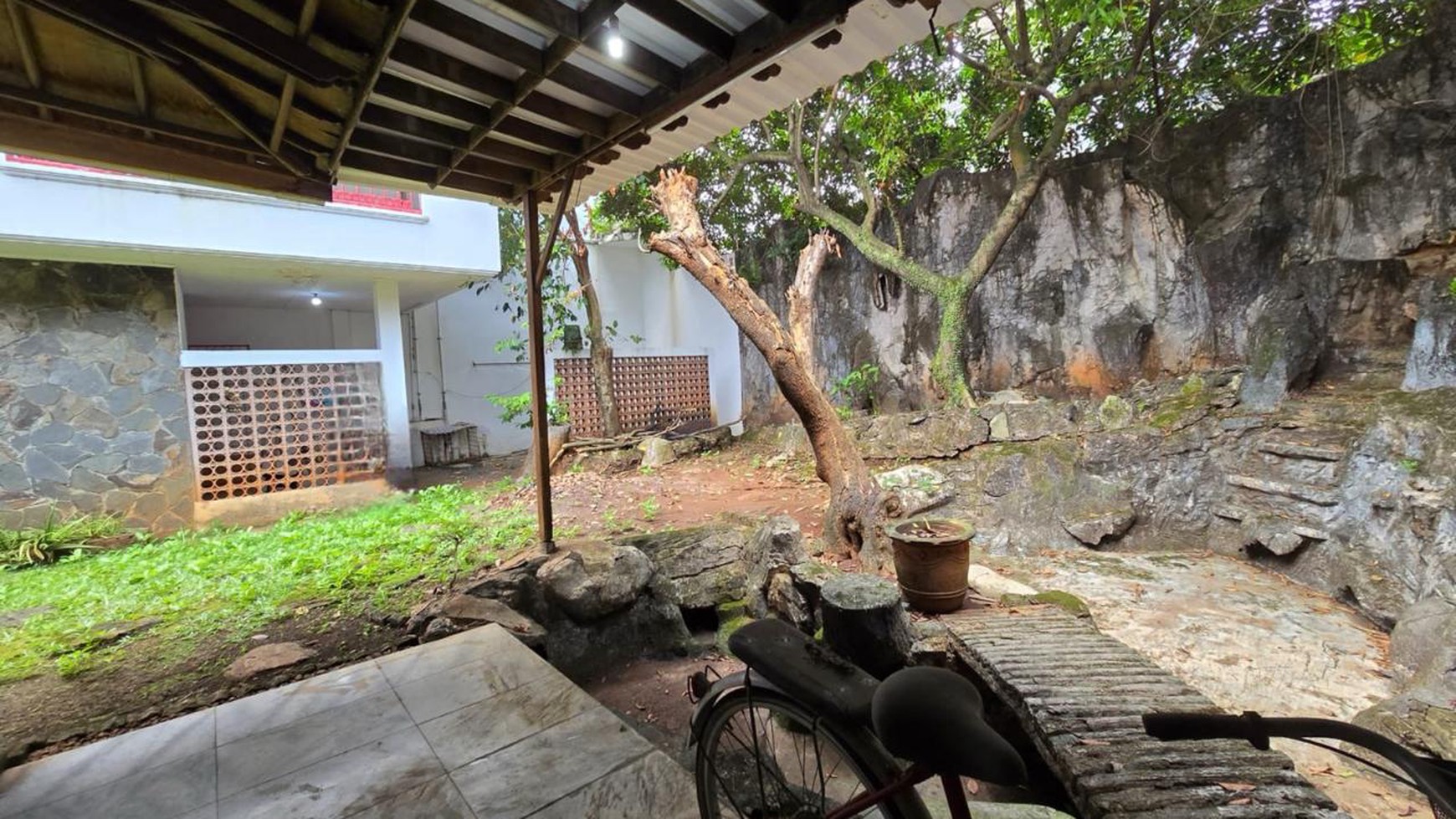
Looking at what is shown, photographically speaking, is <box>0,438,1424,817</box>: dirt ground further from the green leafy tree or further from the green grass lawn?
the green leafy tree

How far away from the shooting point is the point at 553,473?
7699 mm

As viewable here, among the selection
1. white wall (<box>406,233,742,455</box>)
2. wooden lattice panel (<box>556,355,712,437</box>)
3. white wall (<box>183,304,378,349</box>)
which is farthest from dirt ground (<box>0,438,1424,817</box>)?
white wall (<box>183,304,378,349</box>)

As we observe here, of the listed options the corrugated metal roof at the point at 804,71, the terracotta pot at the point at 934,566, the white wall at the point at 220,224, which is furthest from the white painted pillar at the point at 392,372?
the terracotta pot at the point at 934,566

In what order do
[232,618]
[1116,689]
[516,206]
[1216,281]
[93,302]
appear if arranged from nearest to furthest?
[1116,689] < [232,618] < [516,206] < [93,302] < [1216,281]

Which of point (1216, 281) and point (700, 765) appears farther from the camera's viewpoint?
point (1216, 281)

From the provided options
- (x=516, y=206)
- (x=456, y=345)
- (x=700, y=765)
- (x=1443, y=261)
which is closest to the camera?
(x=700, y=765)

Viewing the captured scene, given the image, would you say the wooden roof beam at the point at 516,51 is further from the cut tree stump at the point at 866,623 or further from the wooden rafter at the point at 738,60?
the cut tree stump at the point at 866,623

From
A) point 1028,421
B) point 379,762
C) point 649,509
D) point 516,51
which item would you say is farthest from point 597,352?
point 379,762

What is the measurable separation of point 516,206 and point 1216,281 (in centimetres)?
696

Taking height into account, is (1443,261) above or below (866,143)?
below

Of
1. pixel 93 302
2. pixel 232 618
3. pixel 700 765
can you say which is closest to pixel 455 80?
pixel 700 765

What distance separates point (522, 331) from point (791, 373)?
A: 7316 millimetres

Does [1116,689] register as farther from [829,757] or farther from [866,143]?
[866,143]

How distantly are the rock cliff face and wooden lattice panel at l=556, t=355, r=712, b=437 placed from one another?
134 inches
